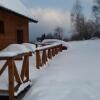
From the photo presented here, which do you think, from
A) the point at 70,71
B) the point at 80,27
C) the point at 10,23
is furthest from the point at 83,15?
the point at 70,71

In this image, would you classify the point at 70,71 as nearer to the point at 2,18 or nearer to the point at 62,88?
A: the point at 62,88

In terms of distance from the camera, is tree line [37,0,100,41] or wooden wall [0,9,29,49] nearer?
wooden wall [0,9,29,49]

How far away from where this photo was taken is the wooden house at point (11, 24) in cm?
1779

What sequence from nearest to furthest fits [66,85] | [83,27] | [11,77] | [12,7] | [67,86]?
[11,77] → [67,86] → [66,85] → [12,7] → [83,27]

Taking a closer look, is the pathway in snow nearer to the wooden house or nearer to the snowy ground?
the snowy ground

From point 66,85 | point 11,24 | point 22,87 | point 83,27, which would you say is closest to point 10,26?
point 11,24

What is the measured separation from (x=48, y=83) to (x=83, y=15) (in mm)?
72476

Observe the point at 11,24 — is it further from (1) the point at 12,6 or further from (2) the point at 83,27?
(2) the point at 83,27

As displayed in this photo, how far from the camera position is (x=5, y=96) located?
862cm

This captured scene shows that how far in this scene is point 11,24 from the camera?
19781mm

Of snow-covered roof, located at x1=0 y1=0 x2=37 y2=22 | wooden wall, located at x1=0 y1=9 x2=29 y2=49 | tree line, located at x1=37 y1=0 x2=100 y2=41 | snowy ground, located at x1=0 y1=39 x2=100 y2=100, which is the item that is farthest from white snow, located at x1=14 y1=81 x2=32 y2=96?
tree line, located at x1=37 y1=0 x2=100 y2=41

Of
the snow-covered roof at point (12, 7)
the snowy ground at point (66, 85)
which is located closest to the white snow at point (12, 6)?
the snow-covered roof at point (12, 7)

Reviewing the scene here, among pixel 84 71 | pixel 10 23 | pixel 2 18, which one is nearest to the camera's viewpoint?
pixel 84 71

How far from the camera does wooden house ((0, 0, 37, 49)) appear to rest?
17791 millimetres
